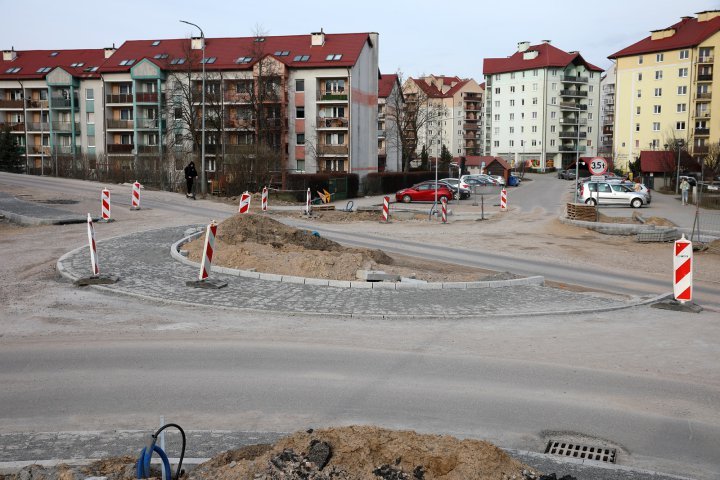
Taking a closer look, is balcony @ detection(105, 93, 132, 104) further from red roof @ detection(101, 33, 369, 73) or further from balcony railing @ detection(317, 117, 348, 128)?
balcony railing @ detection(317, 117, 348, 128)

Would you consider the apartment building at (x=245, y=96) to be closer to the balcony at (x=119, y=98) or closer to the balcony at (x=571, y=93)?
the balcony at (x=119, y=98)

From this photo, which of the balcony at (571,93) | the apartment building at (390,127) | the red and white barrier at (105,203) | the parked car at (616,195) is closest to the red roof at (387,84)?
the apartment building at (390,127)

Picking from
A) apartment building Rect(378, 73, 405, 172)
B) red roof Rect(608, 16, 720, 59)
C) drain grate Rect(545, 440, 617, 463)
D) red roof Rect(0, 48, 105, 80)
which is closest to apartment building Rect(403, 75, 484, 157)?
red roof Rect(608, 16, 720, 59)

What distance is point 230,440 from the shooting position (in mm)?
6211

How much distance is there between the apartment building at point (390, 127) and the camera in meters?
87.8

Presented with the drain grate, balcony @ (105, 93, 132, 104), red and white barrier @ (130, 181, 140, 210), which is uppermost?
balcony @ (105, 93, 132, 104)

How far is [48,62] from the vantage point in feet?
261

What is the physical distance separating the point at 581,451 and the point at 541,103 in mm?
115879

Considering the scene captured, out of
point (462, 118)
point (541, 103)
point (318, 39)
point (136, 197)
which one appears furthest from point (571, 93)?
point (136, 197)

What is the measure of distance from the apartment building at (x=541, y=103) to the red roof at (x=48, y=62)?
226ft

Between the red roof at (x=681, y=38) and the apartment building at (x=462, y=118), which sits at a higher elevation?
the red roof at (x=681, y=38)

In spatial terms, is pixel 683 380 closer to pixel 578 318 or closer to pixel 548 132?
pixel 578 318

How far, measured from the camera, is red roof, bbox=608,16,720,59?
85.3m

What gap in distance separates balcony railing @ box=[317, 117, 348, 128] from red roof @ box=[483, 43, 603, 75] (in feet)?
202
